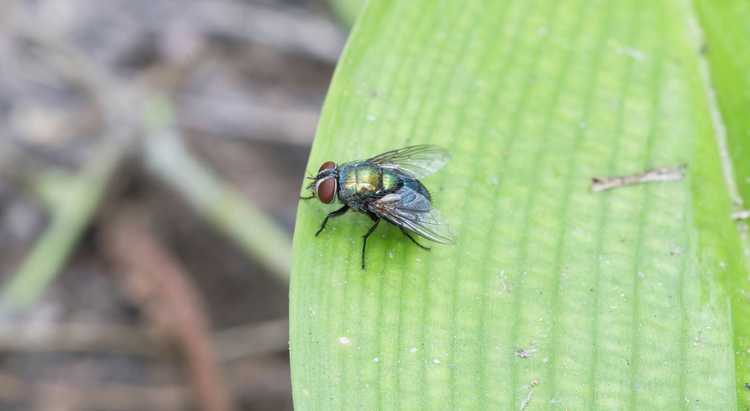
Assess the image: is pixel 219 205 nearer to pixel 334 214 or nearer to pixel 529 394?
pixel 334 214

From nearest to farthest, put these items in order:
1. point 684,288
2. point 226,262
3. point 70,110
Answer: point 684,288
point 226,262
point 70,110

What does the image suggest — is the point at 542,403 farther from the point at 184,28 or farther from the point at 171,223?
the point at 184,28

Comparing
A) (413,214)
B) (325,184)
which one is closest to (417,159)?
(413,214)

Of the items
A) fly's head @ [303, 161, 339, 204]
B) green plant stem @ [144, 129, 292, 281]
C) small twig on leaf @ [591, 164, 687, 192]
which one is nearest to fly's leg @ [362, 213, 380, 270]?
fly's head @ [303, 161, 339, 204]

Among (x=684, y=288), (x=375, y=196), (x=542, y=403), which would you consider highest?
(x=375, y=196)

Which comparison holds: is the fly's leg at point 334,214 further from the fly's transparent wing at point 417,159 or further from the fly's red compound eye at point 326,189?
the fly's transparent wing at point 417,159

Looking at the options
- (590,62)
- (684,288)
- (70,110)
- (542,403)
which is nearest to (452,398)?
(542,403)
